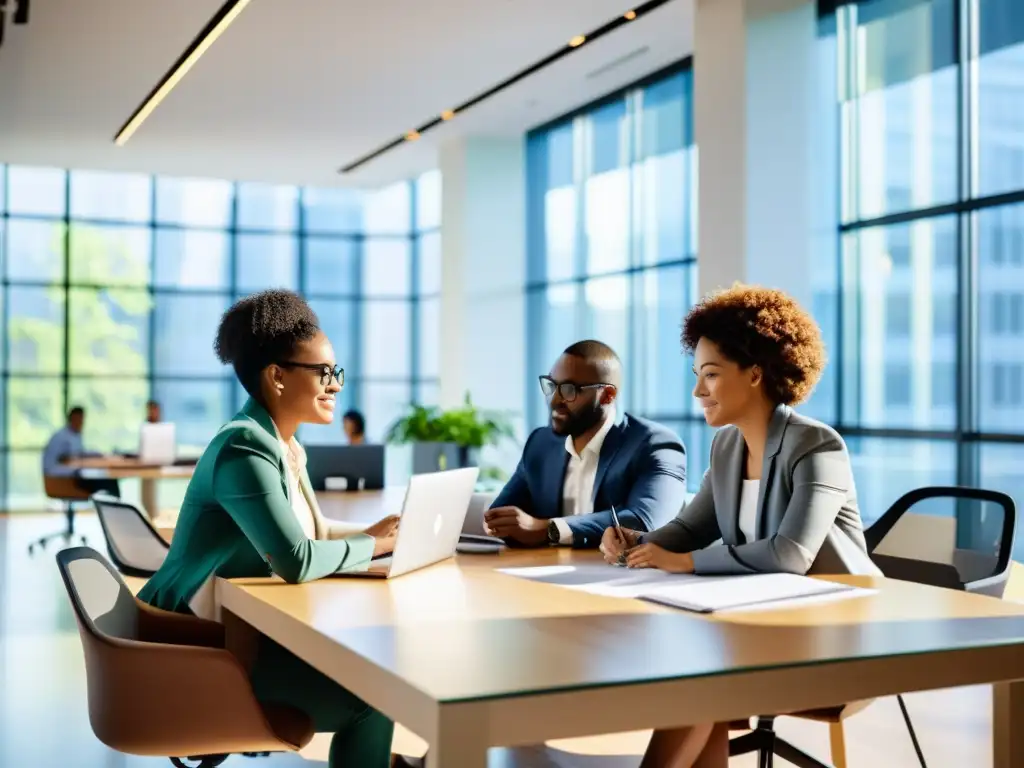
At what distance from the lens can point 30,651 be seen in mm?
5770

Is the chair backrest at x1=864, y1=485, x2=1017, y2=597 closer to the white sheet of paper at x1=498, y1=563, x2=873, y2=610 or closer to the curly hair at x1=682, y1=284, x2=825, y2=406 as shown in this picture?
the curly hair at x1=682, y1=284, x2=825, y2=406

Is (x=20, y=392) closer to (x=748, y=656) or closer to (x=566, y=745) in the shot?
(x=566, y=745)

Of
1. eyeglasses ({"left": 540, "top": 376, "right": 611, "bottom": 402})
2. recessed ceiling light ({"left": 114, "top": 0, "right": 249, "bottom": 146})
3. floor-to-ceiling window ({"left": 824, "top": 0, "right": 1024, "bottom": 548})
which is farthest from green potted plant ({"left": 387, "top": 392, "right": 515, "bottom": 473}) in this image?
eyeglasses ({"left": 540, "top": 376, "right": 611, "bottom": 402})

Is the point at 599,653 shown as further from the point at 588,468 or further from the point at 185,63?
the point at 185,63

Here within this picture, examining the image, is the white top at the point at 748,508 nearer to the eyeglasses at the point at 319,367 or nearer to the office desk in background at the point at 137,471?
the eyeglasses at the point at 319,367

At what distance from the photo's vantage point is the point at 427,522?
8.66 feet

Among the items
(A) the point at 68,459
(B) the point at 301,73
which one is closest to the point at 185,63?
(B) the point at 301,73

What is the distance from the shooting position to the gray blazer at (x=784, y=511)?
8.60ft

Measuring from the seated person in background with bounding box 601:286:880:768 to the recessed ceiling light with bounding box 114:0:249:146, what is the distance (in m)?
4.75

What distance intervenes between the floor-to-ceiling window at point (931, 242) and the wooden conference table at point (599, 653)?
4273 mm

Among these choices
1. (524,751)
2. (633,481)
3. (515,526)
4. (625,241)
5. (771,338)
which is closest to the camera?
(771,338)

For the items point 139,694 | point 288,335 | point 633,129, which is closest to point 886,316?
point 633,129

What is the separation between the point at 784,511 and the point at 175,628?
1.49 meters


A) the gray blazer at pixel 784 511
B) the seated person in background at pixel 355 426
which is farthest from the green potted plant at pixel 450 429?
the gray blazer at pixel 784 511
